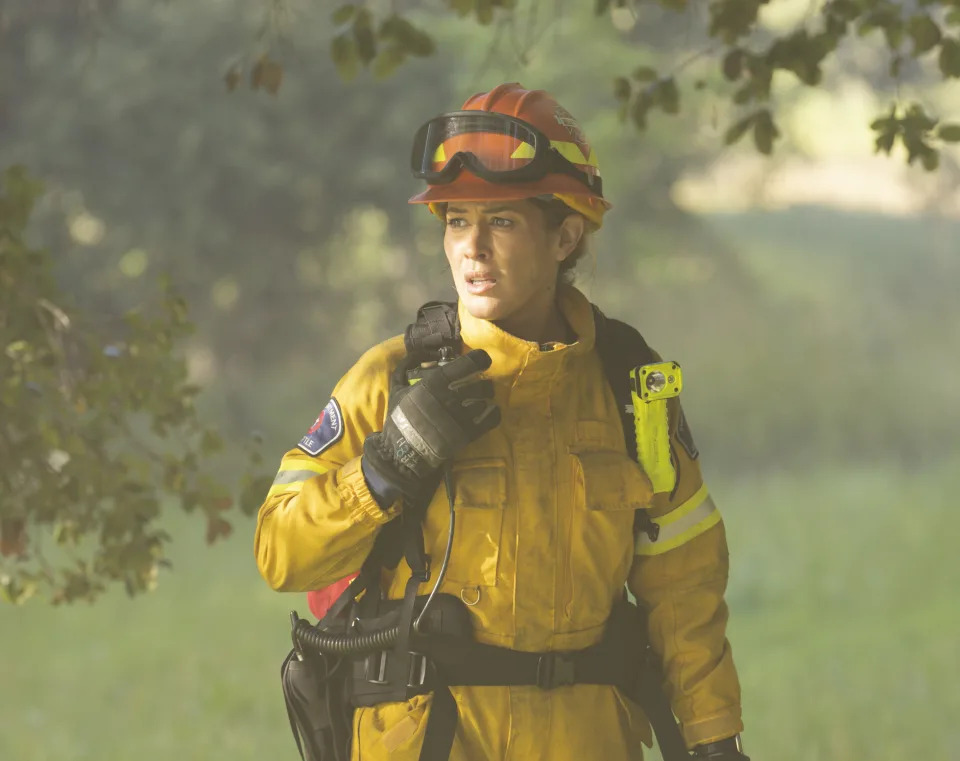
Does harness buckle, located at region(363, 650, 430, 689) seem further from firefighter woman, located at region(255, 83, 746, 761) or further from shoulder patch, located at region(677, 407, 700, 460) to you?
shoulder patch, located at region(677, 407, 700, 460)

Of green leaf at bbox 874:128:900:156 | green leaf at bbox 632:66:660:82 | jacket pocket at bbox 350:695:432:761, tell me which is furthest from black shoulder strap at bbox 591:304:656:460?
green leaf at bbox 632:66:660:82

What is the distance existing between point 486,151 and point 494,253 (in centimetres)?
22

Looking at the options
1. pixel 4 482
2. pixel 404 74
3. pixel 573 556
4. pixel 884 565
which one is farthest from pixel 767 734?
pixel 404 74

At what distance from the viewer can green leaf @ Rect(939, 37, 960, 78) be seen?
4.39 m

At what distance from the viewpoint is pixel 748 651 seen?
14.8 m

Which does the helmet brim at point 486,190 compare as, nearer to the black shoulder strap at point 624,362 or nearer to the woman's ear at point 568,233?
the woman's ear at point 568,233

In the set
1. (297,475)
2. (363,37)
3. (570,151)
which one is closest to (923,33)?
(363,37)

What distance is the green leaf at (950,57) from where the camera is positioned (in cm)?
439

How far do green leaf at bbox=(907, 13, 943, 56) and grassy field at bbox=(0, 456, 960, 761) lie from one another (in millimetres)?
7681

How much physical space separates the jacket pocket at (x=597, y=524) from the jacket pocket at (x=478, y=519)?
17cm

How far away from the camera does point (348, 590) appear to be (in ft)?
10.0

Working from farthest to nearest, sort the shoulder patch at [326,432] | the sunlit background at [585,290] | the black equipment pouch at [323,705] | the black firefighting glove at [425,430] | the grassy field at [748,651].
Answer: the sunlit background at [585,290] → the grassy field at [748,651] → the black equipment pouch at [323,705] → the shoulder patch at [326,432] → the black firefighting glove at [425,430]

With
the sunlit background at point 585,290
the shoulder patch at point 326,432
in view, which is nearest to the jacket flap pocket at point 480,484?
the shoulder patch at point 326,432

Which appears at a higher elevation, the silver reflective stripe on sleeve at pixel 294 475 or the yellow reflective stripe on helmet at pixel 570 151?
the yellow reflective stripe on helmet at pixel 570 151
